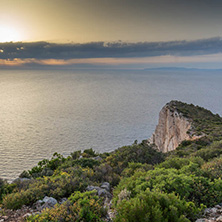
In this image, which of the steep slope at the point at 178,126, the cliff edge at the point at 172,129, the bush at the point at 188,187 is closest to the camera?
the bush at the point at 188,187

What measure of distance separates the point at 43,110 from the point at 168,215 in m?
93.3

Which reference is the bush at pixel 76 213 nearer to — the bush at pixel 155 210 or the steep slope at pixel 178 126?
the bush at pixel 155 210

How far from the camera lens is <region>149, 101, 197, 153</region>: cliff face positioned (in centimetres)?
3250

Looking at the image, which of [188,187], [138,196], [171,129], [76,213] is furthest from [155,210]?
[171,129]

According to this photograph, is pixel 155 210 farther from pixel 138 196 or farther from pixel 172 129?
pixel 172 129

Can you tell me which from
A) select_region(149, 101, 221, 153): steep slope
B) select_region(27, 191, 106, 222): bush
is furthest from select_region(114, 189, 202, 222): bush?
select_region(149, 101, 221, 153): steep slope

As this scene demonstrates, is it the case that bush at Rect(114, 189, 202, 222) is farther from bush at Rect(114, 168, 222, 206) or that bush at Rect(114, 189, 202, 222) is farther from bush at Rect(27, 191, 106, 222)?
bush at Rect(27, 191, 106, 222)

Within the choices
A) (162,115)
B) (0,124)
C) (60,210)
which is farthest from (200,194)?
(0,124)

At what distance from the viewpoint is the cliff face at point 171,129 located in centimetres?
3250

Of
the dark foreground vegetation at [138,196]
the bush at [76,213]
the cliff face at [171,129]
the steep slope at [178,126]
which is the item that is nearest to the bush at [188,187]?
the dark foreground vegetation at [138,196]

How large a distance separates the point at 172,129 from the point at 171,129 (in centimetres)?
30

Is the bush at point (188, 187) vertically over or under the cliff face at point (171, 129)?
over

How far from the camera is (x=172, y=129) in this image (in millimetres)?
35938

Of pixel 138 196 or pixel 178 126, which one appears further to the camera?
pixel 178 126
